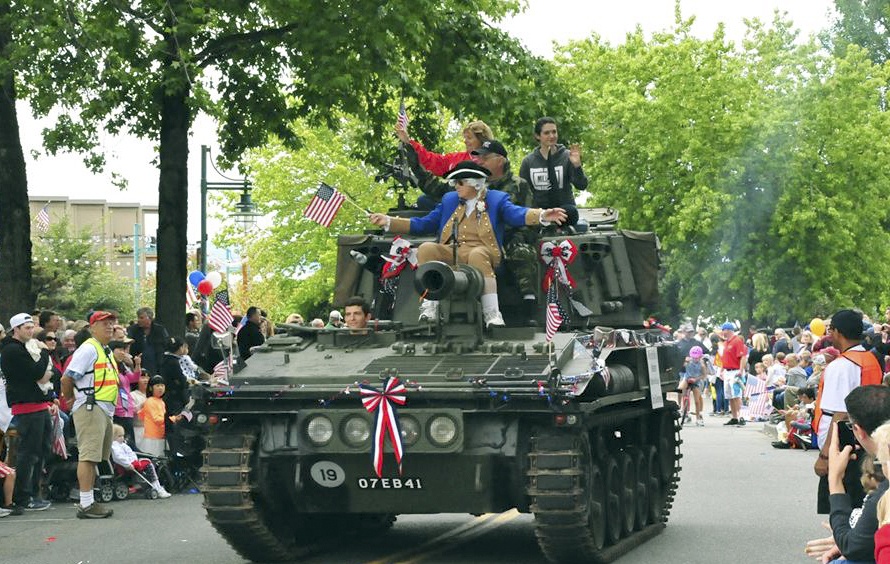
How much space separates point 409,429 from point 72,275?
36.2 meters

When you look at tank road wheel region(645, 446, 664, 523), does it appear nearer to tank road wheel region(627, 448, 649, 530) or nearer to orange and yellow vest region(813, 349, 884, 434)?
tank road wheel region(627, 448, 649, 530)

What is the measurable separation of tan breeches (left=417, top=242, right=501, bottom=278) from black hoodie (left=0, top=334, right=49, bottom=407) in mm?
4819

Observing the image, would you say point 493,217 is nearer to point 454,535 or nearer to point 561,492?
point 454,535

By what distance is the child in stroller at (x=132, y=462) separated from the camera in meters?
18.0

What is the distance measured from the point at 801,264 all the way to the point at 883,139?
424 centimetres

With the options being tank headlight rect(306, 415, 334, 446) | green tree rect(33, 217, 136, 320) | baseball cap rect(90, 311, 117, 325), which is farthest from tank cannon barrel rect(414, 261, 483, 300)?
green tree rect(33, 217, 136, 320)

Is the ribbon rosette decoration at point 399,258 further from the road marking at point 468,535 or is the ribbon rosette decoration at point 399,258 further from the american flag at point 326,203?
the road marking at point 468,535

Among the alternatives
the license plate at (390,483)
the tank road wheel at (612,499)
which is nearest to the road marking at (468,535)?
the license plate at (390,483)

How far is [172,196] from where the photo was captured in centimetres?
2411

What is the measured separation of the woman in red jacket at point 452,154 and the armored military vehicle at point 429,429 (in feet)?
5.52

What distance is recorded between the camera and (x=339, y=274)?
49.1 feet

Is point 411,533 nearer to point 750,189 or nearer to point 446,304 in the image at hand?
point 446,304

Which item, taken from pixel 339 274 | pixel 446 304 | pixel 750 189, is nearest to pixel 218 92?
pixel 339 274

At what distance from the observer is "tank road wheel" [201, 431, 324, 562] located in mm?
12023
